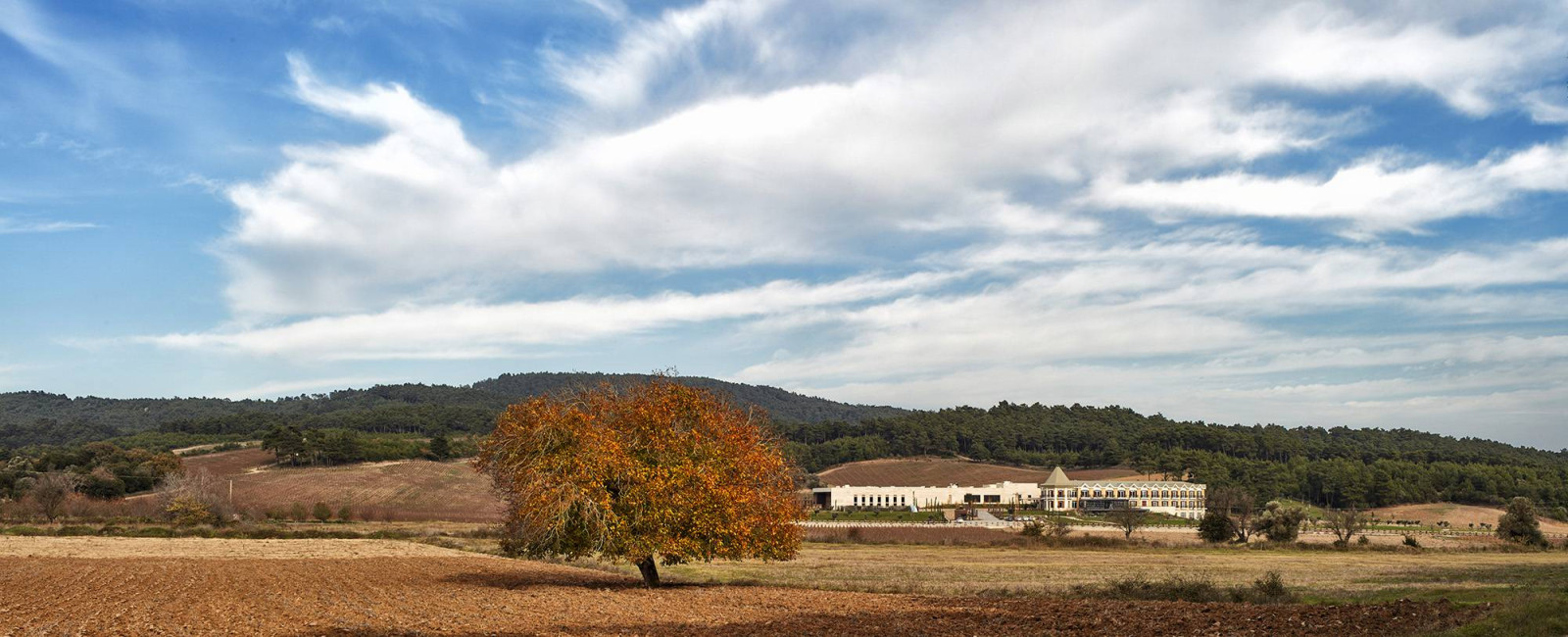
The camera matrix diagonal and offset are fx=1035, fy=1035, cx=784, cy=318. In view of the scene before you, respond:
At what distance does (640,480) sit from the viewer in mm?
39375

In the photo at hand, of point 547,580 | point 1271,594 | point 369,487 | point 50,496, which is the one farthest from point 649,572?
point 369,487

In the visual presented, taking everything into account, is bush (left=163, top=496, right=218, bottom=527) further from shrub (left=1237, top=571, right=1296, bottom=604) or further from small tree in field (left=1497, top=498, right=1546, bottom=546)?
small tree in field (left=1497, top=498, right=1546, bottom=546)

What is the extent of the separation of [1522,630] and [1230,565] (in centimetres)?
4702

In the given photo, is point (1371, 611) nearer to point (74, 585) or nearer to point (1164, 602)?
point (1164, 602)

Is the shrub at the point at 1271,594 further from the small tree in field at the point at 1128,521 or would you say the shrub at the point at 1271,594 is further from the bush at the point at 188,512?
the bush at the point at 188,512

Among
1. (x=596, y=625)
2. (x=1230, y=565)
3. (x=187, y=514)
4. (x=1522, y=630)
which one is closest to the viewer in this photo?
(x=1522, y=630)

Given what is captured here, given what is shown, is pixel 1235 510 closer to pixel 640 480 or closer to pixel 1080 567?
pixel 1080 567

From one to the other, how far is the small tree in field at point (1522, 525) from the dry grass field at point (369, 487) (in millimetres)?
107502

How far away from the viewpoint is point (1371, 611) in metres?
27.0

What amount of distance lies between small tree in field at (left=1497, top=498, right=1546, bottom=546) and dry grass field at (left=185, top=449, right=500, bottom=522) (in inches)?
4232

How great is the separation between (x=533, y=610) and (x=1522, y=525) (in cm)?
10480

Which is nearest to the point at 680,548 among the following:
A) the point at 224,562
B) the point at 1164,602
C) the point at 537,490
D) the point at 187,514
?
the point at 537,490

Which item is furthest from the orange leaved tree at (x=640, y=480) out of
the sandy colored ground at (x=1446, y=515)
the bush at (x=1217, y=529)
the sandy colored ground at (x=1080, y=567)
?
the sandy colored ground at (x=1446, y=515)

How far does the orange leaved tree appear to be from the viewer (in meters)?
38.9
